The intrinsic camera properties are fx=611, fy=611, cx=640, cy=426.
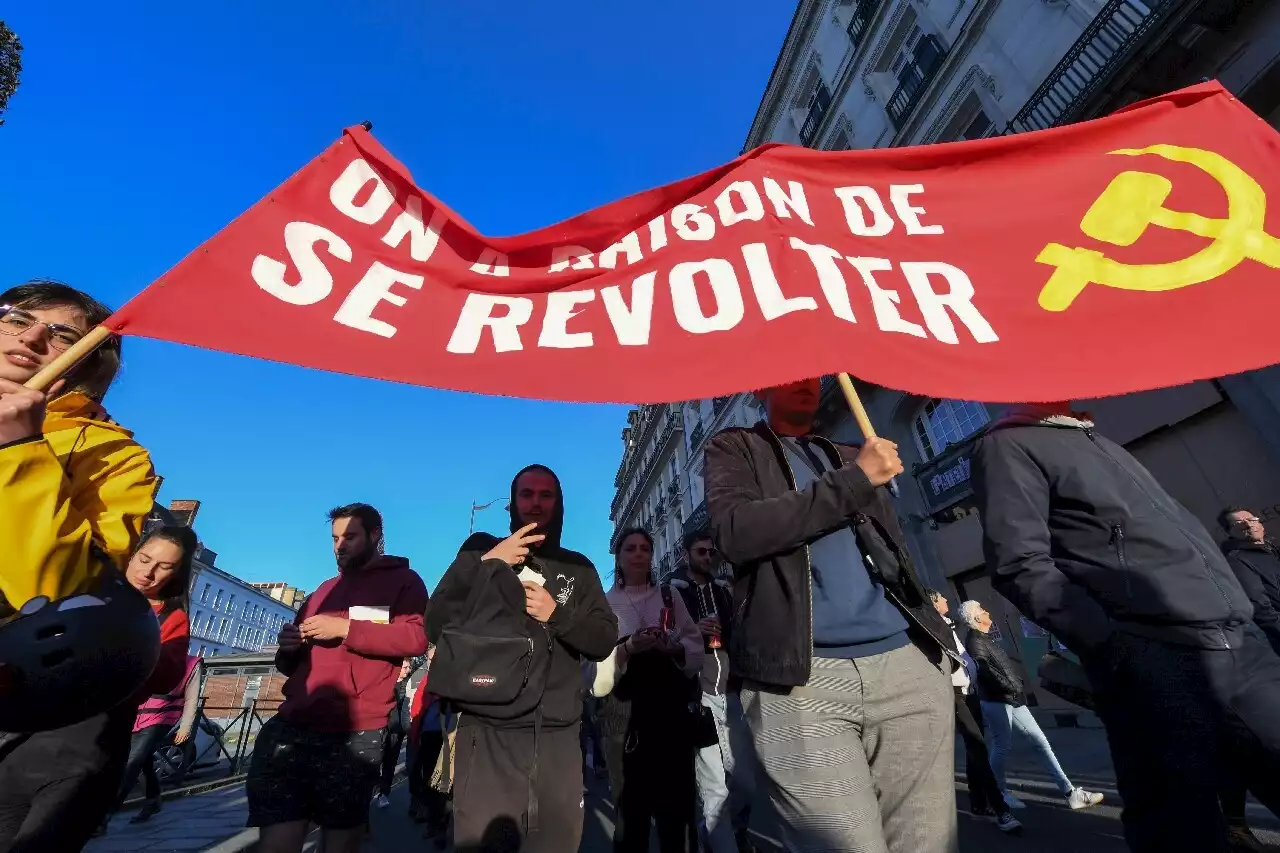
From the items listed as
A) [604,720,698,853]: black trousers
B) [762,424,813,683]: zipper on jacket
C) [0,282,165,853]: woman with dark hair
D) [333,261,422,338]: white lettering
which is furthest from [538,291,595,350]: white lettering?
[604,720,698,853]: black trousers

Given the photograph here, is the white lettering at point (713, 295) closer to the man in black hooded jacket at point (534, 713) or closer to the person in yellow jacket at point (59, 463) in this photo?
the man in black hooded jacket at point (534, 713)

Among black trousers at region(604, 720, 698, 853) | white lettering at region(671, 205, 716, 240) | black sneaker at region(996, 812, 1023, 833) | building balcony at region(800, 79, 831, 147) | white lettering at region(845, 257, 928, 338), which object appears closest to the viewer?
white lettering at region(845, 257, 928, 338)

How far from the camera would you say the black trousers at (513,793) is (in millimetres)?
→ 2258

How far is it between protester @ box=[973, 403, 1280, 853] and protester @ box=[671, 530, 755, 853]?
1599 millimetres

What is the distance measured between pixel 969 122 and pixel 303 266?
15.1 meters

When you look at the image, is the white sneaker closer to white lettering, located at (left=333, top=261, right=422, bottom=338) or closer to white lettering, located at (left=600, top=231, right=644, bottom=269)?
white lettering, located at (left=600, top=231, right=644, bottom=269)

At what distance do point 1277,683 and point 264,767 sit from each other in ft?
12.2

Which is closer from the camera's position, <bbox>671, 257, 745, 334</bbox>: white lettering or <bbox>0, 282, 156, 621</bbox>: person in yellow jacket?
<bbox>0, 282, 156, 621</bbox>: person in yellow jacket

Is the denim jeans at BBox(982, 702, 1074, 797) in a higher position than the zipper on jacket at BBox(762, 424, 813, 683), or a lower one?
lower

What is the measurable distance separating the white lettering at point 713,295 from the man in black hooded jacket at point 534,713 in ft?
4.15

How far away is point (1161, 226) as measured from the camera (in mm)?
2234

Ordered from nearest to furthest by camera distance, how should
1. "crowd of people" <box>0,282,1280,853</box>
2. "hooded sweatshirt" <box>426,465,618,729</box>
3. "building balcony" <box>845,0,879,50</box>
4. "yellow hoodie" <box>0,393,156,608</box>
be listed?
"yellow hoodie" <box>0,393,156,608</box> → "crowd of people" <box>0,282,1280,853</box> → "hooded sweatshirt" <box>426,465,618,729</box> → "building balcony" <box>845,0,879,50</box>

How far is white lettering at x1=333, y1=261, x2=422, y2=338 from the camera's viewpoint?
171 cm

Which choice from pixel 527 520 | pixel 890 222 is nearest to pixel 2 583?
pixel 527 520
